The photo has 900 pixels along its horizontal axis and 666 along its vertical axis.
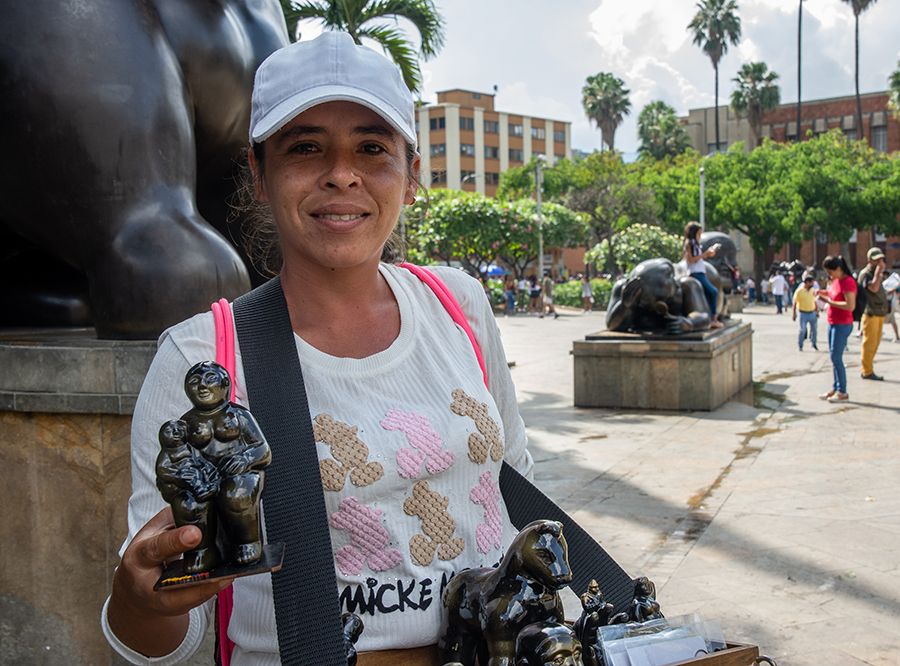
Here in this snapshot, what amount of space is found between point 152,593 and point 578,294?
123 feet

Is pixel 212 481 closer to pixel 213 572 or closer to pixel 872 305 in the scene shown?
pixel 213 572

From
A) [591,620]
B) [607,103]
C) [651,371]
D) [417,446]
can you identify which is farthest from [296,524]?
[607,103]

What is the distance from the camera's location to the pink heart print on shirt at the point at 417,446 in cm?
164

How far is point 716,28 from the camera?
67188 mm

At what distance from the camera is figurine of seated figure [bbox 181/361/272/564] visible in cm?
132

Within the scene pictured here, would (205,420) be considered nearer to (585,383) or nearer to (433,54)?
(585,383)

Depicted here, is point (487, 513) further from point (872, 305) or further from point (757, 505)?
point (872, 305)

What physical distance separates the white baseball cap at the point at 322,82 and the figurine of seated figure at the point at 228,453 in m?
0.51

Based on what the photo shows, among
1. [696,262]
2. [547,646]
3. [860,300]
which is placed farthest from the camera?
[860,300]

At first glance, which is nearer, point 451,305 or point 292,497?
point 292,497

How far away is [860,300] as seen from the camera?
42.3 ft

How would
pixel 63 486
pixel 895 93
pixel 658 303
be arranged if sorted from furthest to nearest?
pixel 895 93 → pixel 658 303 → pixel 63 486

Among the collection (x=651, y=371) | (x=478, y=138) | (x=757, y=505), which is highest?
(x=478, y=138)

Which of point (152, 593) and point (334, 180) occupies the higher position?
point (334, 180)
